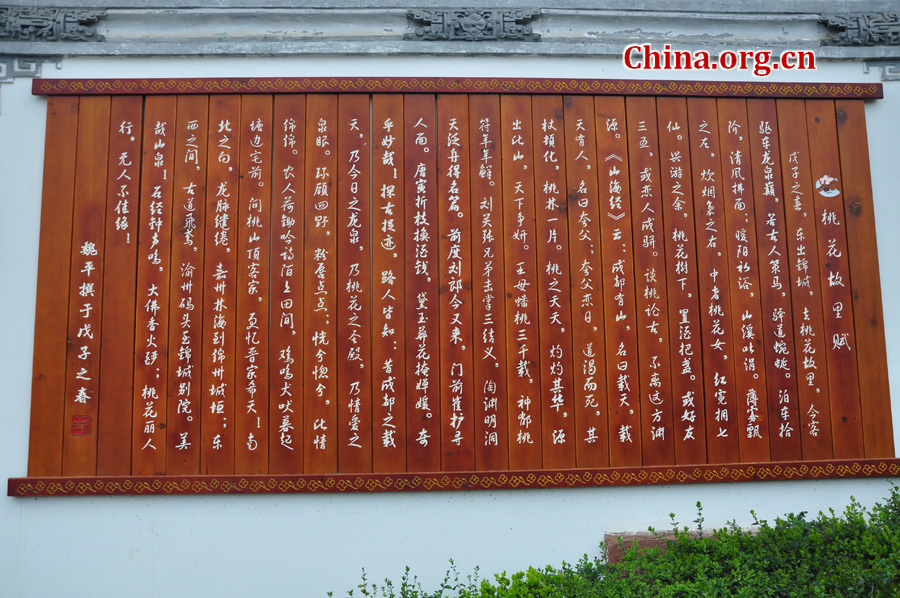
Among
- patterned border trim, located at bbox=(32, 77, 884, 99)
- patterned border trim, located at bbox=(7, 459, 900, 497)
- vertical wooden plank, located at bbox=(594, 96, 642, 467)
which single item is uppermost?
patterned border trim, located at bbox=(32, 77, 884, 99)

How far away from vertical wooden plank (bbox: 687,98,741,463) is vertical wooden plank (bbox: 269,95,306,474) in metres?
2.04

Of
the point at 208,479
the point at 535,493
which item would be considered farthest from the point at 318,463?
the point at 535,493

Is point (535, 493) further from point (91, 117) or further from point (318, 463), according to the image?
point (91, 117)

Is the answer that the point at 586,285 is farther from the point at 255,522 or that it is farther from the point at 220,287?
the point at 255,522

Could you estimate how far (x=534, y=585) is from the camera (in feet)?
8.52

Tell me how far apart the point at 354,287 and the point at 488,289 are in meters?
0.67

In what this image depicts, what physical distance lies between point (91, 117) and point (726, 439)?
3612 millimetres

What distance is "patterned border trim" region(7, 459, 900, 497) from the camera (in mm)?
3020

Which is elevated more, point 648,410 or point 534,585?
point 648,410

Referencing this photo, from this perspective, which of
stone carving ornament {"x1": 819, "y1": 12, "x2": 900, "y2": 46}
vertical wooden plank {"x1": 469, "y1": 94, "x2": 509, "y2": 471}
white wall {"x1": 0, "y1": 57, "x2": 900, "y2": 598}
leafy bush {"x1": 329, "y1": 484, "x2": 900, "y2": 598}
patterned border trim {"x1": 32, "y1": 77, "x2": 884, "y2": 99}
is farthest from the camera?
stone carving ornament {"x1": 819, "y1": 12, "x2": 900, "y2": 46}

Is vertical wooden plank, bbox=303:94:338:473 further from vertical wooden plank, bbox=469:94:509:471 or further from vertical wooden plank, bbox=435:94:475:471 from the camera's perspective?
vertical wooden plank, bbox=469:94:509:471

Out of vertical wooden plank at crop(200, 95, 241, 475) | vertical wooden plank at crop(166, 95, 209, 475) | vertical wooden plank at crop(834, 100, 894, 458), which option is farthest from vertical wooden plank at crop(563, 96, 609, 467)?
vertical wooden plank at crop(166, 95, 209, 475)

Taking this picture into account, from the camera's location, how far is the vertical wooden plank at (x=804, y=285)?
320 cm

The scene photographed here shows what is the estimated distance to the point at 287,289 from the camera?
3.16 metres
